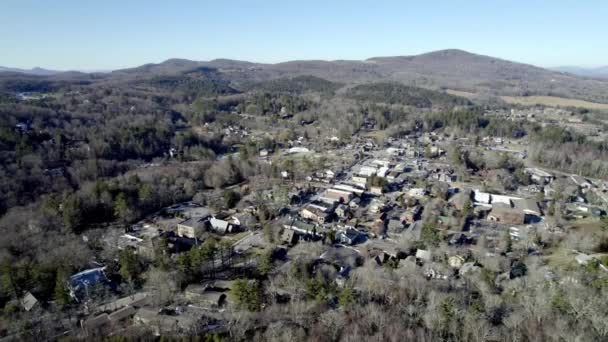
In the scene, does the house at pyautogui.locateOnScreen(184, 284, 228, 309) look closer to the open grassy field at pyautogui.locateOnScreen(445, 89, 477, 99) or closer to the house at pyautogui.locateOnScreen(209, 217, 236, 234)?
the house at pyautogui.locateOnScreen(209, 217, 236, 234)

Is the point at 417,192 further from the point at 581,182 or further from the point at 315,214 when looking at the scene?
the point at 581,182

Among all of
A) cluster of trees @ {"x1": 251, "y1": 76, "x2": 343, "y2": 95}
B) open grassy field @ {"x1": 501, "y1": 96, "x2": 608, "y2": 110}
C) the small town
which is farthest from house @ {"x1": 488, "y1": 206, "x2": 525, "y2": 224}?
cluster of trees @ {"x1": 251, "y1": 76, "x2": 343, "y2": 95}

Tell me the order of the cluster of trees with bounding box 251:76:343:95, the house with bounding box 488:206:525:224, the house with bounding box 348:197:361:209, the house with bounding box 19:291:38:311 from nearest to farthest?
the house with bounding box 19:291:38:311, the house with bounding box 488:206:525:224, the house with bounding box 348:197:361:209, the cluster of trees with bounding box 251:76:343:95

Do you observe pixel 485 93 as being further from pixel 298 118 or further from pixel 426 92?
pixel 298 118

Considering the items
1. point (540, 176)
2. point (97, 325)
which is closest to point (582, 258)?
point (540, 176)

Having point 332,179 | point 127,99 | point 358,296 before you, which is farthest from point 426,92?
point 358,296
